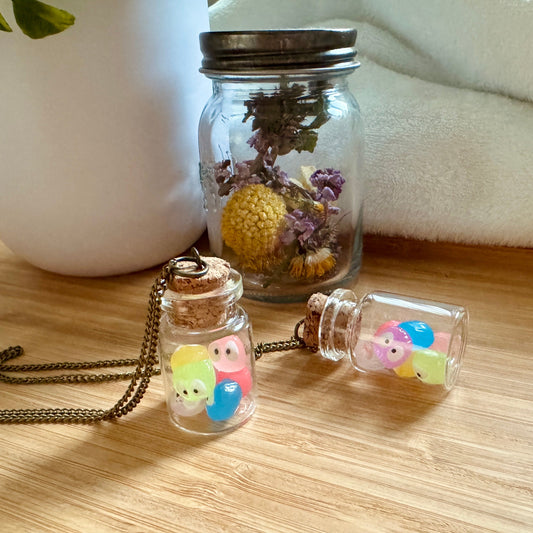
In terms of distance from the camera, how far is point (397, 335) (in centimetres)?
50

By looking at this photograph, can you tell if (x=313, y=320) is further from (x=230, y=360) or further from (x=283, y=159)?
(x=283, y=159)

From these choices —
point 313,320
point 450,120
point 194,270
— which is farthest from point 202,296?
point 450,120

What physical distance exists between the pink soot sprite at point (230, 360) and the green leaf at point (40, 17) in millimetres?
311

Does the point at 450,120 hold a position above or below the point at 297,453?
above

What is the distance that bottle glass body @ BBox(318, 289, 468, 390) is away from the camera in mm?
486

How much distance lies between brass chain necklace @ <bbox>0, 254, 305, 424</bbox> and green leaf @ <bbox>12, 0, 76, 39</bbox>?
240mm

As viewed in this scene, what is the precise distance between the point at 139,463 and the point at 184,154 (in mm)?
381

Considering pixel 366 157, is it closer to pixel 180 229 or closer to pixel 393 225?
pixel 393 225

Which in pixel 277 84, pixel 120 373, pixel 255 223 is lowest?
pixel 120 373

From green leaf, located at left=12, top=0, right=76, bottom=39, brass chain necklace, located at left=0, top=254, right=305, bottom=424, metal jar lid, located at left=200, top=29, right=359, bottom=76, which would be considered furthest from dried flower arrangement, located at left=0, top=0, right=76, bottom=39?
brass chain necklace, located at left=0, top=254, right=305, bottom=424

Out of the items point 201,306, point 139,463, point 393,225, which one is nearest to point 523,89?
point 393,225

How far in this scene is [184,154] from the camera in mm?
684

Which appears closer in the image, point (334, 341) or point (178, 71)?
point (334, 341)

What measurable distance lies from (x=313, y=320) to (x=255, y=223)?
0.13 m
